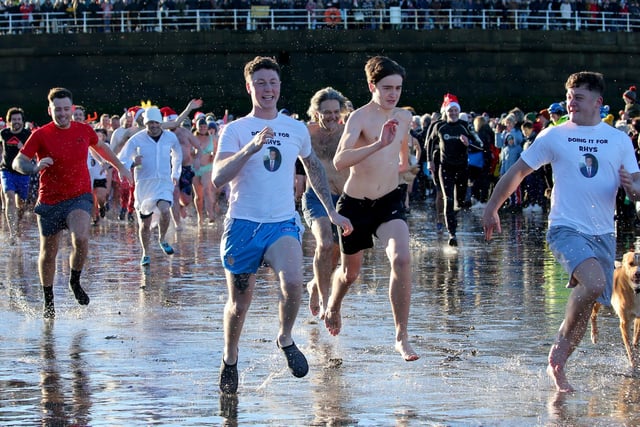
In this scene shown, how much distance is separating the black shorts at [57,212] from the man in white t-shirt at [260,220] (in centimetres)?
344

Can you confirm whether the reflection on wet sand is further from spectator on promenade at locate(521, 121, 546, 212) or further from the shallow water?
spectator on promenade at locate(521, 121, 546, 212)

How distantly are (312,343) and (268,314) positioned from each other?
1.45 meters

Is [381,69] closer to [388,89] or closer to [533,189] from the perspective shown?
[388,89]

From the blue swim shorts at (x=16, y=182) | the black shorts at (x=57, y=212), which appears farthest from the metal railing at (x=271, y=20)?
the black shorts at (x=57, y=212)

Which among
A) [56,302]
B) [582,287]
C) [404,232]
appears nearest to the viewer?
[582,287]

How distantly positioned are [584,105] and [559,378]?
4.68 feet

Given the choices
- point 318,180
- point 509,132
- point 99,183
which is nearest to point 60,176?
point 318,180

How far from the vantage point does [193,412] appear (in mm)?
7016

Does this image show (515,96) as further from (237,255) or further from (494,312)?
(237,255)

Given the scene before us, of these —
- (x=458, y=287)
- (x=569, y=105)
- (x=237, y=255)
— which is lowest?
(x=458, y=287)

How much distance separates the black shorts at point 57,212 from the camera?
10.8 meters

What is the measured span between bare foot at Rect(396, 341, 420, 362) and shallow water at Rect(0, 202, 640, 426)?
89 mm

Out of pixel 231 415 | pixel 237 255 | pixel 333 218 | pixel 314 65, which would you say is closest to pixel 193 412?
pixel 231 415

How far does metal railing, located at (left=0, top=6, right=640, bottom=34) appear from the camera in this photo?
4484 centimetres
